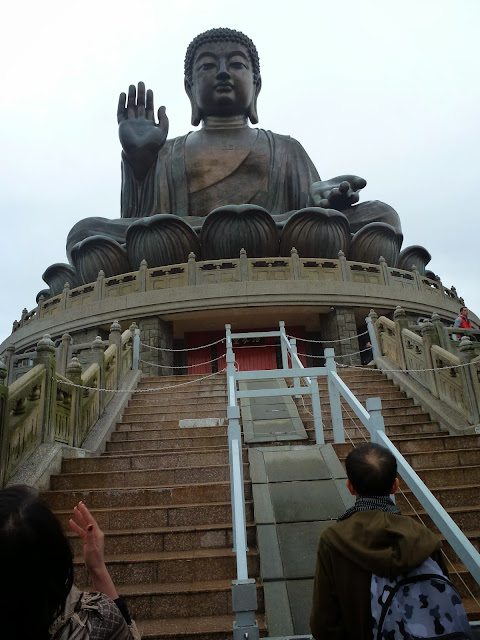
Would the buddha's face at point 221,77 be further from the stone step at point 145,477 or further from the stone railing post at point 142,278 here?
the stone step at point 145,477

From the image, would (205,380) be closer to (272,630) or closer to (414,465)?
(414,465)

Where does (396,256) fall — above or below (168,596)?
above

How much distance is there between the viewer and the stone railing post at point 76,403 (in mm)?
5539

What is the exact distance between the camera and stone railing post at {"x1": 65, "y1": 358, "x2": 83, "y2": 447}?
5.54 meters

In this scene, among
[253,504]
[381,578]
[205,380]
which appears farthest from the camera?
[205,380]

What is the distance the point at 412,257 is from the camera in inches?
613

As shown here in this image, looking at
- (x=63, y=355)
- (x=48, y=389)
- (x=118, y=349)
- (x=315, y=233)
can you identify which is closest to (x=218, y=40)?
(x=315, y=233)

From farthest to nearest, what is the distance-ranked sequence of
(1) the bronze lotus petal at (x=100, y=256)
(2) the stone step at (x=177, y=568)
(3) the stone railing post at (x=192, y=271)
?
(1) the bronze lotus petal at (x=100, y=256)
(3) the stone railing post at (x=192, y=271)
(2) the stone step at (x=177, y=568)

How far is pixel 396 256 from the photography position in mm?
15023

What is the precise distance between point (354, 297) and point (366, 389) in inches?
193

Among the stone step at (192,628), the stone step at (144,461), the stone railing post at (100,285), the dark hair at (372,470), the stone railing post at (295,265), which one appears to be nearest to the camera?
the dark hair at (372,470)

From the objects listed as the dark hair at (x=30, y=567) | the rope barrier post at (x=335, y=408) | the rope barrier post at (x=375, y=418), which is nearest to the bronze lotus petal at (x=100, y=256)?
the rope barrier post at (x=335, y=408)

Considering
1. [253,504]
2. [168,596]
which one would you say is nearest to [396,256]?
[253,504]

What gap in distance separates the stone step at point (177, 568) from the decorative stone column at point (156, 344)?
24.3 feet
